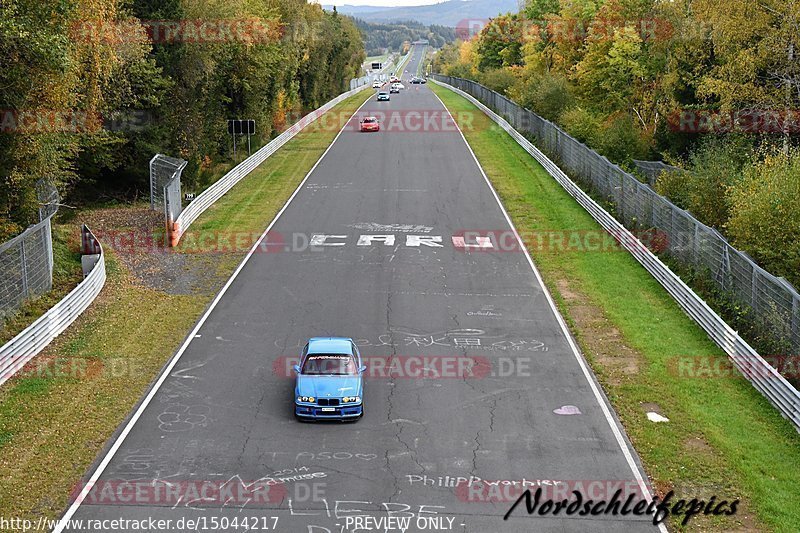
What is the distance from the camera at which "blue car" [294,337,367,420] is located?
18781 mm

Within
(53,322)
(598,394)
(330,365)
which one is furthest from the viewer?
(53,322)

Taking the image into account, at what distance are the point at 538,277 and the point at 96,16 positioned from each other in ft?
57.1

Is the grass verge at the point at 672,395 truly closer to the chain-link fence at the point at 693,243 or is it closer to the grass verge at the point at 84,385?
the chain-link fence at the point at 693,243

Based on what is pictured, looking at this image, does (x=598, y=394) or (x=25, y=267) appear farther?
(x=25, y=267)

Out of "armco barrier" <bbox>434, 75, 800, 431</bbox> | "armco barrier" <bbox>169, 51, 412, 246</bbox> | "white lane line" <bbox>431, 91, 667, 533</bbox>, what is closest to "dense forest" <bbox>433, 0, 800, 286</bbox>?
"armco barrier" <bbox>434, 75, 800, 431</bbox>

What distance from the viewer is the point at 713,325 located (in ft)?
80.3

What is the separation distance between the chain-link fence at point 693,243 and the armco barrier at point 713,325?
0.89 metres

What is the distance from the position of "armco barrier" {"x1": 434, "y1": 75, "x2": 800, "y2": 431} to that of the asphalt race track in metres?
4.04

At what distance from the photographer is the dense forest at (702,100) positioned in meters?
27.1

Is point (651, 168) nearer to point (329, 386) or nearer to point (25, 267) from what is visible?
point (329, 386)

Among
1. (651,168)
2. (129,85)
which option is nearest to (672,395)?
(651,168)

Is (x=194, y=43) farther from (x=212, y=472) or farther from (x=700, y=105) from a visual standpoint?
(x=212, y=472)

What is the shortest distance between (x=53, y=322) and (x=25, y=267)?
2.93 meters

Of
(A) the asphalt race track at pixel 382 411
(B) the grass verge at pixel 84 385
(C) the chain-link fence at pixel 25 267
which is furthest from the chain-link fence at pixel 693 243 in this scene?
(C) the chain-link fence at pixel 25 267
